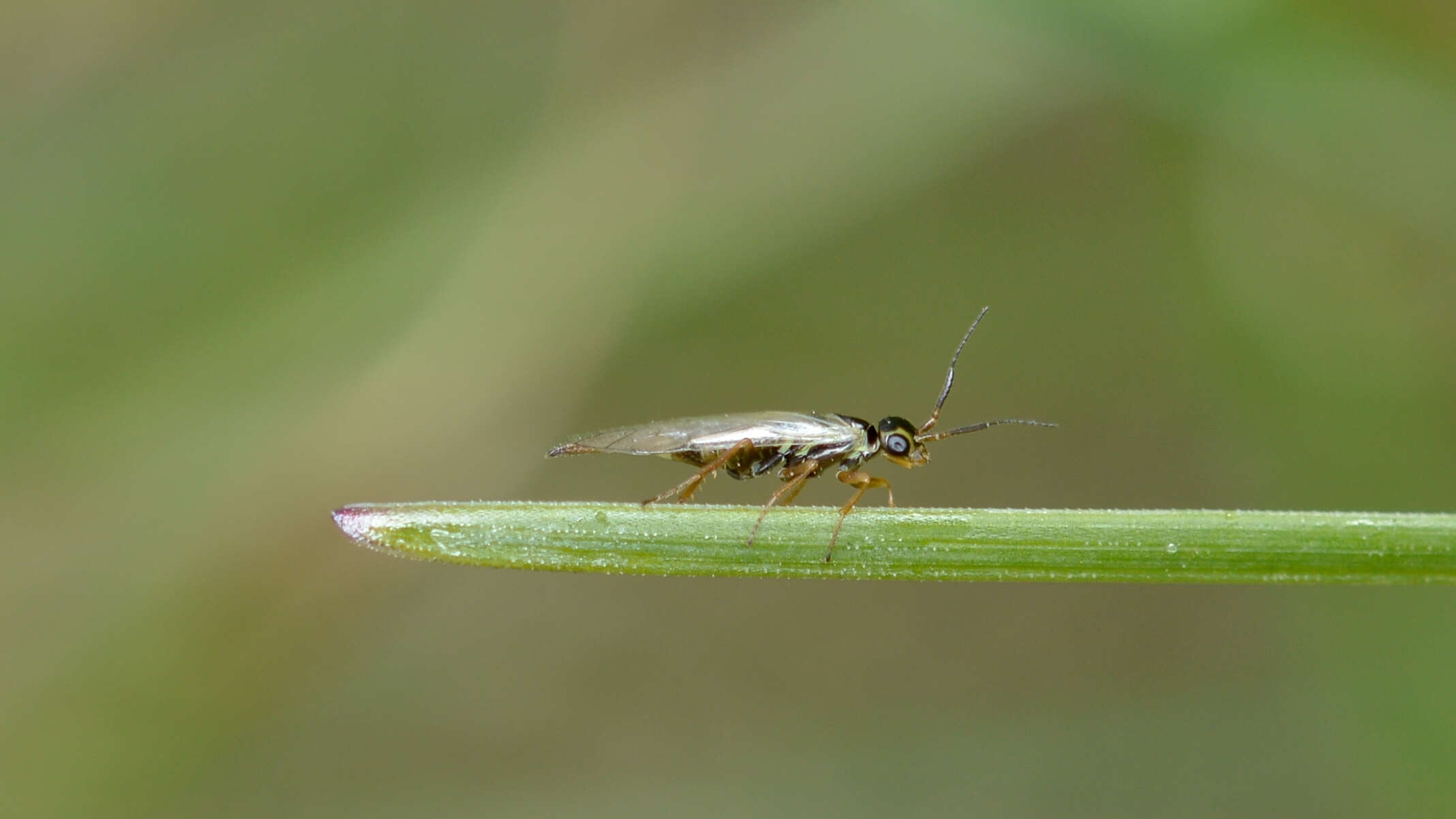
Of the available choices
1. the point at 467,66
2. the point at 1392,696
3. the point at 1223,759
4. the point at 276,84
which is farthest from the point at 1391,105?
the point at 276,84

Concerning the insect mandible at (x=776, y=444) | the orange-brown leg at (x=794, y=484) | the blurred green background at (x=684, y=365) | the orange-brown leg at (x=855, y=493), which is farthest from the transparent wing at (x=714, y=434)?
the blurred green background at (x=684, y=365)

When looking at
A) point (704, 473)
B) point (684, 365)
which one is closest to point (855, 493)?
point (704, 473)

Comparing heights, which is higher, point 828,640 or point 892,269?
point 892,269

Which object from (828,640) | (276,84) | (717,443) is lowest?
(828,640)

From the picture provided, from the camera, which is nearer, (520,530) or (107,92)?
(520,530)

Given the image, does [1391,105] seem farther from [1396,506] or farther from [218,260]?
[218,260]
